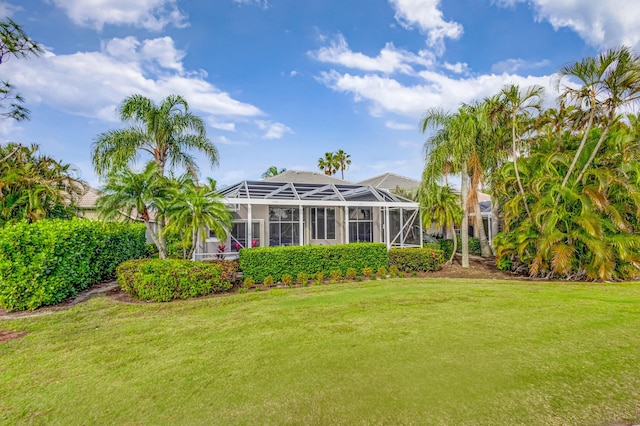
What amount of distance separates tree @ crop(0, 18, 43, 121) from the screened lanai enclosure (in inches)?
298

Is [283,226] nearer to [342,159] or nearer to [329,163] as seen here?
[329,163]

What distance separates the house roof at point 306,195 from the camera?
13654 millimetres

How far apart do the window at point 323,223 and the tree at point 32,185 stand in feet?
33.8

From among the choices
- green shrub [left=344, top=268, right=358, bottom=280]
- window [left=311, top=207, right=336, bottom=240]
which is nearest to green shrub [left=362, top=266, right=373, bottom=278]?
green shrub [left=344, top=268, right=358, bottom=280]

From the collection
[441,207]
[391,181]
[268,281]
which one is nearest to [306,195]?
[268,281]

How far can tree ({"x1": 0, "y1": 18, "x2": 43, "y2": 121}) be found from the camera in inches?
397

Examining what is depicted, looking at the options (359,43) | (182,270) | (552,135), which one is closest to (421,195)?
(552,135)

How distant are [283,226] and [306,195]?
229 cm

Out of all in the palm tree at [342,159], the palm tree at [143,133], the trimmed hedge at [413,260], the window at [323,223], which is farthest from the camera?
the palm tree at [342,159]

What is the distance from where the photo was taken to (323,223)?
17453 mm

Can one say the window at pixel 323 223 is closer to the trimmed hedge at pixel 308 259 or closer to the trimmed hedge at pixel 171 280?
the trimmed hedge at pixel 308 259

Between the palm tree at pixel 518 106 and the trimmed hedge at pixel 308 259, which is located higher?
the palm tree at pixel 518 106

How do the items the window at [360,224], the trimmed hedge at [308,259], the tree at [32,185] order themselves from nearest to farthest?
the tree at [32,185], the trimmed hedge at [308,259], the window at [360,224]

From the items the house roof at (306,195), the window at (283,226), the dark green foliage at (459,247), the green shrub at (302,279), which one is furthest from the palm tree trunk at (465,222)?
the window at (283,226)
